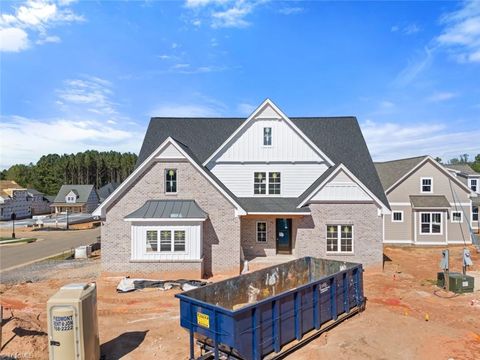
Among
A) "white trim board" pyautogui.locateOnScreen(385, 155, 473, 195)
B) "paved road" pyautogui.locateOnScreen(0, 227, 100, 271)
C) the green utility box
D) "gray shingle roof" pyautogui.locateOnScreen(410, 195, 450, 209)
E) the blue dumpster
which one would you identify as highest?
"white trim board" pyautogui.locateOnScreen(385, 155, 473, 195)

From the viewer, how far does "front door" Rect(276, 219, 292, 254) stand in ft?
68.3

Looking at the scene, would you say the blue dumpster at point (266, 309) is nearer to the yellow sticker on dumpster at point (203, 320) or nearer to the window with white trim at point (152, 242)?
the yellow sticker on dumpster at point (203, 320)

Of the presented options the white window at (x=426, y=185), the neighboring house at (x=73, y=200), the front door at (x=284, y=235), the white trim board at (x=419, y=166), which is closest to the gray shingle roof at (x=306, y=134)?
the front door at (x=284, y=235)

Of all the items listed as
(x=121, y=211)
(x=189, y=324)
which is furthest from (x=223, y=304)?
(x=121, y=211)

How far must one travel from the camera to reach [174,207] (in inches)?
672

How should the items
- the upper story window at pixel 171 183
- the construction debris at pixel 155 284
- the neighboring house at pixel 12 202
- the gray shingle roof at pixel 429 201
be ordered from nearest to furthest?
the construction debris at pixel 155 284
the upper story window at pixel 171 183
the gray shingle roof at pixel 429 201
the neighboring house at pixel 12 202

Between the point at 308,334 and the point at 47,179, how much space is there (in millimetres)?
121742

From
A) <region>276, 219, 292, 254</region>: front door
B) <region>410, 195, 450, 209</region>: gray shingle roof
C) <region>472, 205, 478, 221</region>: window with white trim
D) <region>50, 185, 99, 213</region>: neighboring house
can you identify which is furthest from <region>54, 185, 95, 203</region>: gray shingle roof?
<region>472, 205, 478, 221</region>: window with white trim

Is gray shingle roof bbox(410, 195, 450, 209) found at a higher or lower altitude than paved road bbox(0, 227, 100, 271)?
higher

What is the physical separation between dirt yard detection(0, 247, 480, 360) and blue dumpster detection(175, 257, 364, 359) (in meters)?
0.55

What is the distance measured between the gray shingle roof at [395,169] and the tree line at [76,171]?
9036 cm

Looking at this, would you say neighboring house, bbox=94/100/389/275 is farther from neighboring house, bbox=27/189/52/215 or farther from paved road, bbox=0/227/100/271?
neighboring house, bbox=27/189/52/215

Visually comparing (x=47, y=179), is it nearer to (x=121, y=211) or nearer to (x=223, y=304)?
(x=121, y=211)

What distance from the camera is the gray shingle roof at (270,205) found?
1855 centimetres
